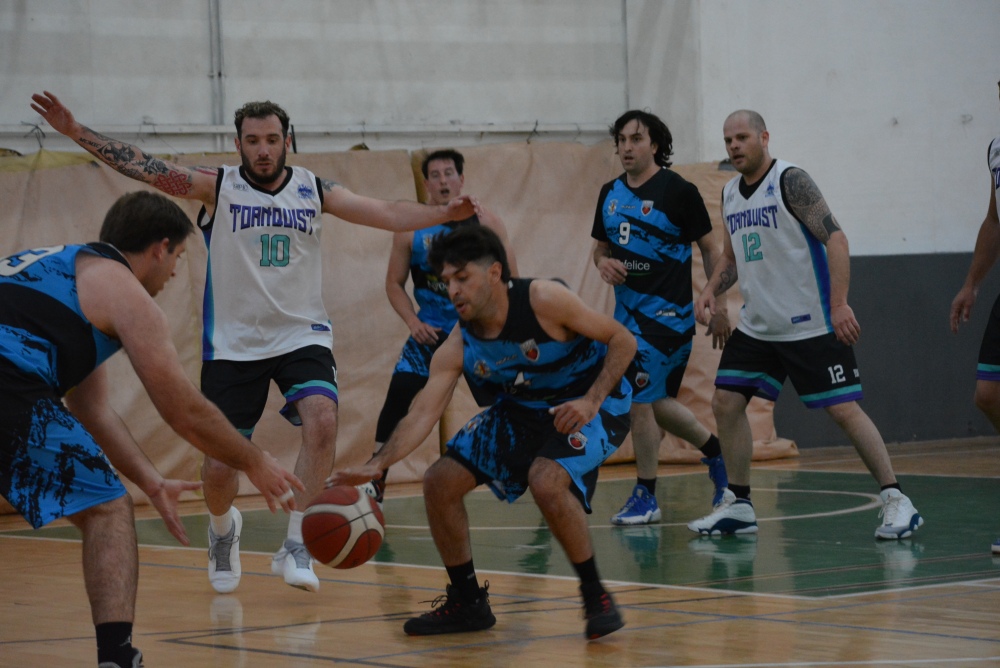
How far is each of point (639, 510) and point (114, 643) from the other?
15.9 ft

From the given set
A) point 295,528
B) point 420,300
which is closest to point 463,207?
point 295,528

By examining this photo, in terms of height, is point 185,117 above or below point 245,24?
below

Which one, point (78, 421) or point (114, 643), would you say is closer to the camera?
point (114, 643)

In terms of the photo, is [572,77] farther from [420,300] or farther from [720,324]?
[720,324]

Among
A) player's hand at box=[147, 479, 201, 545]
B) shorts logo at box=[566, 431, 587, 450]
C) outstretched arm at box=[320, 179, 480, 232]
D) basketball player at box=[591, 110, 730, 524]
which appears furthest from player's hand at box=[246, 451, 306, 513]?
basketball player at box=[591, 110, 730, 524]

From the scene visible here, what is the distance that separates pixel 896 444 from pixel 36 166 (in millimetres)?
8469

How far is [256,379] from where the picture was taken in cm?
667

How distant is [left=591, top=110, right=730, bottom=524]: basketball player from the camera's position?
27.5 feet

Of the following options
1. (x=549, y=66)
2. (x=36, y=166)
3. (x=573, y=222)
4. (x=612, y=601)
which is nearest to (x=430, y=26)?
(x=549, y=66)

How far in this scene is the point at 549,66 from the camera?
13.5 meters

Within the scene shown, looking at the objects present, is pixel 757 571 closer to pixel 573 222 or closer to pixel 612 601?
pixel 612 601

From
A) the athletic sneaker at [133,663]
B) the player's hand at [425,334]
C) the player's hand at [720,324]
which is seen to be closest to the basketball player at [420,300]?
the player's hand at [425,334]

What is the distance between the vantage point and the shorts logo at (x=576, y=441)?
5.18 meters

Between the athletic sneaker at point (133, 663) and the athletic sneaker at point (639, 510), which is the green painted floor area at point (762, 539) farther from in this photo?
the athletic sneaker at point (133, 663)
